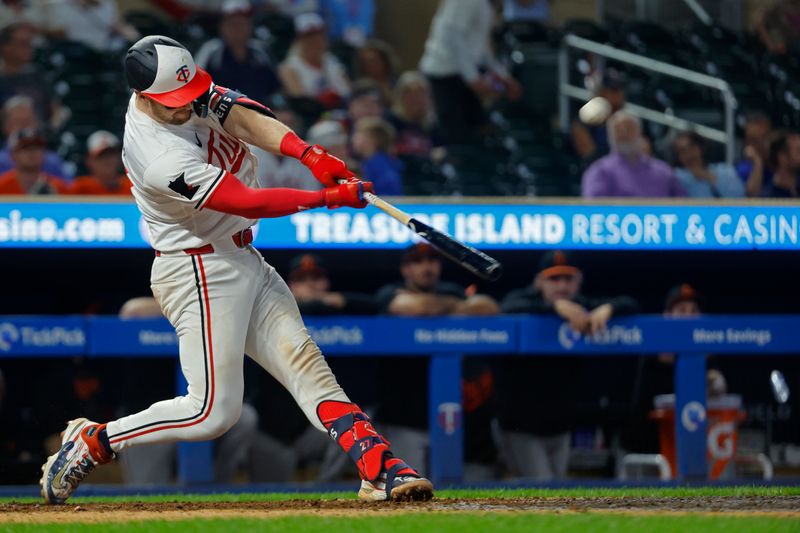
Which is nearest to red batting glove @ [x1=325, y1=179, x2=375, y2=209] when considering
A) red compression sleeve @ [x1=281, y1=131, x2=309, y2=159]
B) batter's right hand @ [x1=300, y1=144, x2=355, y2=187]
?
batter's right hand @ [x1=300, y1=144, x2=355, y2=187]

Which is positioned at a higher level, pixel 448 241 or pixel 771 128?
pixel 771 128

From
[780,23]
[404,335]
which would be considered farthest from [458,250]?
[780,23]

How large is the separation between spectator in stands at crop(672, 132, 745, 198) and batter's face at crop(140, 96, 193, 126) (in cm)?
510

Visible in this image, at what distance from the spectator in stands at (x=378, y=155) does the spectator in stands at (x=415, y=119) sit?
754mm

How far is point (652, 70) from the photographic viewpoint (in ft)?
38.0

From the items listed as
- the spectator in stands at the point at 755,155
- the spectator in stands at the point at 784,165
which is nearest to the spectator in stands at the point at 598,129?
the spectator in stands at the point at 755,155

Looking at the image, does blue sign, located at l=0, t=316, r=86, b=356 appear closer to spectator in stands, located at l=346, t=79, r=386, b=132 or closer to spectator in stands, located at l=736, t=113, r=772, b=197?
spectator in stands, located at l=346, t=79, r=386, b=132

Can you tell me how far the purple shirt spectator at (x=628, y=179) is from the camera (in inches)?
343

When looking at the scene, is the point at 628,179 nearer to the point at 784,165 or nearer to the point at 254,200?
the point at 784,165

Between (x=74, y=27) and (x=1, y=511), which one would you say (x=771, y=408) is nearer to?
(x=1, y=511)

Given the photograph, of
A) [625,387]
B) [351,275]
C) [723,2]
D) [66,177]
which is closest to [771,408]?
[625,387]

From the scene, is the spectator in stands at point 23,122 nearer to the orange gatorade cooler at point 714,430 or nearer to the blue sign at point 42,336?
the blue sign at point 42,336

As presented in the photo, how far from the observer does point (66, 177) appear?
28.4 ft

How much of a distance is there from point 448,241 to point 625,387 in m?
3.24
